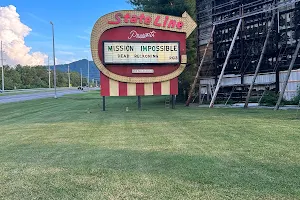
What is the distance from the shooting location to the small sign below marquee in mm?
17828

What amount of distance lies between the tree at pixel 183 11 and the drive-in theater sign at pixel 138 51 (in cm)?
447

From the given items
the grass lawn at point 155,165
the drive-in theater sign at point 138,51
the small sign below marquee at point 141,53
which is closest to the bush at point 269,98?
the drive-in theater sign at point 138,51

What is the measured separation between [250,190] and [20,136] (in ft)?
23.5

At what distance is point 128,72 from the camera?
59.7ft

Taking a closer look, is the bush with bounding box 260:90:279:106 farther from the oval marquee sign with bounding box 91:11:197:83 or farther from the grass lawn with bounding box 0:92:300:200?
the grass lawn with bounding box 0:92:300:200

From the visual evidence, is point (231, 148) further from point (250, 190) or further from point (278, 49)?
point (278, 49)

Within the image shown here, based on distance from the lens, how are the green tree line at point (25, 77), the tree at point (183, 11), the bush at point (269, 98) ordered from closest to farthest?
the bush at point (269, 98) → the tree at point (183, 11) → the green tree line at point (25, 77)

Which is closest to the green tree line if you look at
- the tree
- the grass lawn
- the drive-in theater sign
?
the tree

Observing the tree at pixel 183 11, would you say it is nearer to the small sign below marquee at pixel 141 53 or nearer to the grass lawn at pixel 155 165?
the small sign below marquee at pixel 141 53

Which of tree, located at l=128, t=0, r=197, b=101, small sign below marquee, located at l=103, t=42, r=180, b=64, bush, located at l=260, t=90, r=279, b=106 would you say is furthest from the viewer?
tree, located at l=128, t=0, r=197, b=101

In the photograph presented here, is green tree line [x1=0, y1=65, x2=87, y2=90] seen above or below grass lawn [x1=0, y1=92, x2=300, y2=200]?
above

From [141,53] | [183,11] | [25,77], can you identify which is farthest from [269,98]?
[25,77]

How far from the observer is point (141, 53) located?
18.1 meters

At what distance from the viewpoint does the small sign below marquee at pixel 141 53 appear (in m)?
17.8
